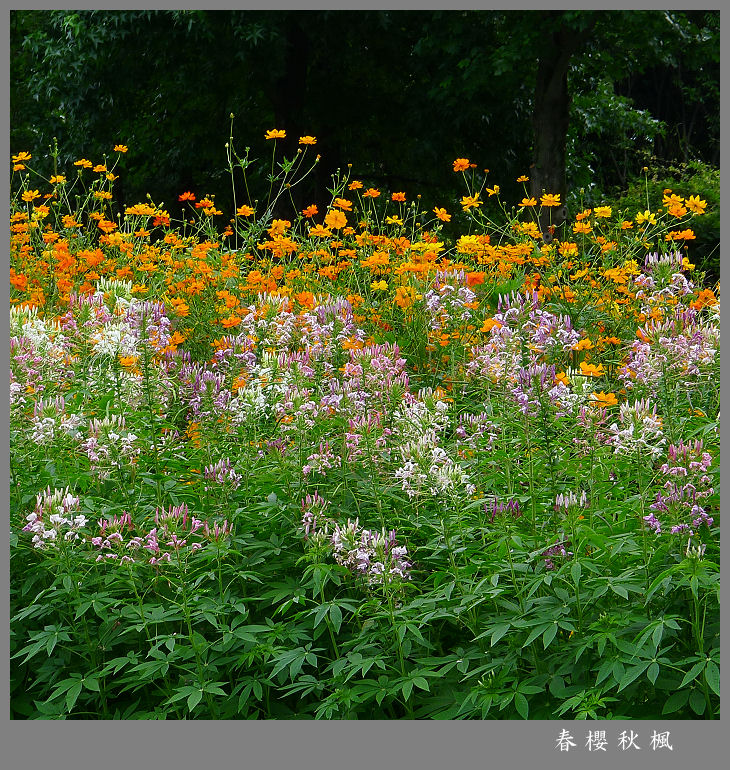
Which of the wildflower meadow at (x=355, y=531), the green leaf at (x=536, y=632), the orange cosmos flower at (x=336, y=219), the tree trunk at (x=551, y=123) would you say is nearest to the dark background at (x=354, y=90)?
the tree trunk at (x=551, y=123)

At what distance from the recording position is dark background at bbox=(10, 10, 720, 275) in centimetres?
1220

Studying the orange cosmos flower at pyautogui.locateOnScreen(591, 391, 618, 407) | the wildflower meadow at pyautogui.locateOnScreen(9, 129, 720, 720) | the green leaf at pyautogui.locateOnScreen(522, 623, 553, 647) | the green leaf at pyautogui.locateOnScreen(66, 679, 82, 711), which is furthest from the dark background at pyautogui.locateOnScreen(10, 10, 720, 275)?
the green leaf at pyautogui.locateOnScreen(66, 679, 82, 711)

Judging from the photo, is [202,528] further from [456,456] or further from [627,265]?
[627,265]

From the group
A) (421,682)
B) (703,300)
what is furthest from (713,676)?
(703,300)

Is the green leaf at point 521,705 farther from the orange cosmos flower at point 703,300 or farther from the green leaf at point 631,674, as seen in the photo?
the orange cosmos flower at point 703,300

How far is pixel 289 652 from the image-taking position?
118 inches

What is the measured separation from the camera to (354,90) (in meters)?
15.4

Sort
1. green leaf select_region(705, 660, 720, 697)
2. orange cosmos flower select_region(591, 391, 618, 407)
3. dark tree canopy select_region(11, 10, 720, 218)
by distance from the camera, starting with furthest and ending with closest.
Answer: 1. dark tree canopy select_region(11, 10, 720, 218)
2. orange cosmos flower select_region(591, 391, 618, 407)
3. green leaf select_region(705, 660, 720, 697)

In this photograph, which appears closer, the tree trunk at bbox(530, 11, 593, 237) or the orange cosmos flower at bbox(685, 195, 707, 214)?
the orange cosmos flower at bbox(685, 195, 707, 214)

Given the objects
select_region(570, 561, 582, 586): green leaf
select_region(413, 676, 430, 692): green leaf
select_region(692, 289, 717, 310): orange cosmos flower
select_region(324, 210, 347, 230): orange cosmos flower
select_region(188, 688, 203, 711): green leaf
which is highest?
select_region(324, 210, 347, 230): orange cosmos flower

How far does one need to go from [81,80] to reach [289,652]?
13.1m

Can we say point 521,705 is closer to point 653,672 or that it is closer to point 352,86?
point 653,672

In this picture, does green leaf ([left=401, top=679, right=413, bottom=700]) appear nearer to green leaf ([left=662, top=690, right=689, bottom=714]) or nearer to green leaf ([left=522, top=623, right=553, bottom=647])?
green leaf ([left=522, top=623, right=553, bottom=647])

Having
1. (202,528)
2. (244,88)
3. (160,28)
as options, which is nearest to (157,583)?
(202,528)
